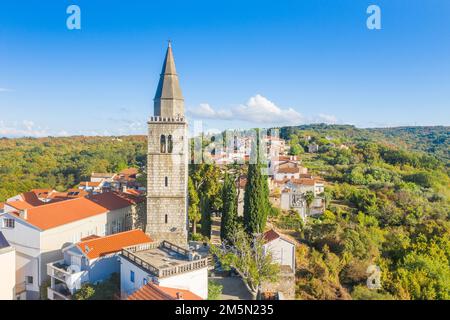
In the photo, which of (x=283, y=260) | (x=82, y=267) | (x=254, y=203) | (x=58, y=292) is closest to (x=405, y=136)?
(x=254, y=203)

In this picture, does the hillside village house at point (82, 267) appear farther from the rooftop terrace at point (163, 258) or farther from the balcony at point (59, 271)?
the rooftop terrace at point (163, 258)

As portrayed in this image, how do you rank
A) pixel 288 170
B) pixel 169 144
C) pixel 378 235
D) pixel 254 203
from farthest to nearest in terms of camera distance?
pixel 288 170 < pixel 378 235 < pixel 254 203 < pixel 169 144

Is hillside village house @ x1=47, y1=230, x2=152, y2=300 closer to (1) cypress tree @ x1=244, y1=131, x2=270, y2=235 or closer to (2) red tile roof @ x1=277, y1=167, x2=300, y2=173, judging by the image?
(1) cypress tree @ x1=244, y1=131, x2=270, y2=235

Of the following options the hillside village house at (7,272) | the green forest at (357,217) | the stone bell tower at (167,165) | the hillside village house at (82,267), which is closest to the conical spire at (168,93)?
the stone bell tower at (167,165)

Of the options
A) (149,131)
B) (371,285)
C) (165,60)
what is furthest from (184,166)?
(371,285)

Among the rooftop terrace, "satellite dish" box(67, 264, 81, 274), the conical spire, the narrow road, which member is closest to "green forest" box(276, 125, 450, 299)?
the narrow road

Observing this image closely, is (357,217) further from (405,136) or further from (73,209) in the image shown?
(405,136)
